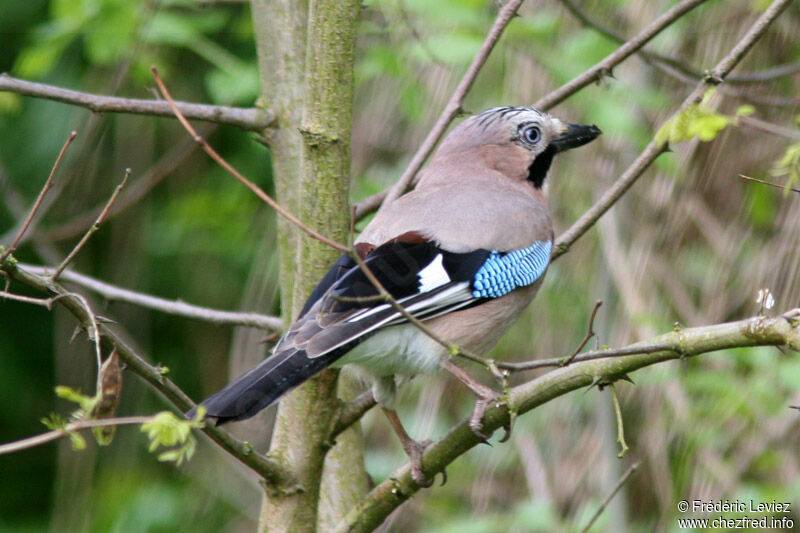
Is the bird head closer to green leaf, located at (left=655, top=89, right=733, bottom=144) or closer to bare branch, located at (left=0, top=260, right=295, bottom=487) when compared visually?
green leaf, located at (left=655, top=89, right=733, bottom=144)

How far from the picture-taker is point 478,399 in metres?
2.69

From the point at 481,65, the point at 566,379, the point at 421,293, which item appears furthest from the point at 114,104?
the point at 566,379

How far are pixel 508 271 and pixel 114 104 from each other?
1317 millimetres

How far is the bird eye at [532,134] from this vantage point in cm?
367

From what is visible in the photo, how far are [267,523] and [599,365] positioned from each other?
1080 mm

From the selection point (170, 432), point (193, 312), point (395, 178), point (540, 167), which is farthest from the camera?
point (395, 178)

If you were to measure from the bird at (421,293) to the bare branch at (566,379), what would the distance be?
0.06 metres

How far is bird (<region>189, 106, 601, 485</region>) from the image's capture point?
2395 millimetres

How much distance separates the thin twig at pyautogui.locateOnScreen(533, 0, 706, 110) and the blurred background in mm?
632

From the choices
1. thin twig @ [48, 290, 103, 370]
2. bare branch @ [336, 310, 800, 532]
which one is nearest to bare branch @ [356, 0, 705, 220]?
bare branch @ [336, 310, 800, 532]

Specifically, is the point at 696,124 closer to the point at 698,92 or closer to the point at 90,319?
the point at 698,92

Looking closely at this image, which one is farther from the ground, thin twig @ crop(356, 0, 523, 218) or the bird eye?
the bird eye

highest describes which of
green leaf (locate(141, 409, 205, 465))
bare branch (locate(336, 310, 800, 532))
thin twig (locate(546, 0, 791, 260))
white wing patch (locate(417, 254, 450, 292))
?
thin twig (locate(546, 0, 791, 260))

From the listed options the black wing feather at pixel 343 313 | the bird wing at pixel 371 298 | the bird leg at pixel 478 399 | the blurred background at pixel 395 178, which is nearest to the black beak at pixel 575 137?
the blurred background at pixel 395 178
